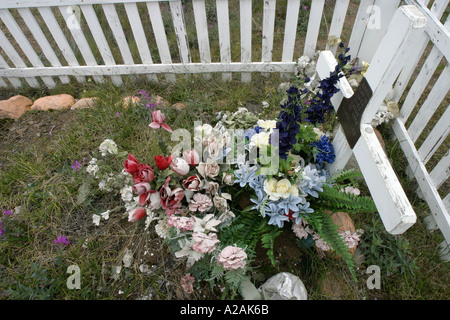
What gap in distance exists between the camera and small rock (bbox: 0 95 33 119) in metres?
2.83

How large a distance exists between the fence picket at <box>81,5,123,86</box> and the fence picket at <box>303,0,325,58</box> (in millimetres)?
2118

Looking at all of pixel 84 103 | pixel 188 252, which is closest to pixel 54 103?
pixel 84 103

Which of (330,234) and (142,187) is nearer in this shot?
(142,187)

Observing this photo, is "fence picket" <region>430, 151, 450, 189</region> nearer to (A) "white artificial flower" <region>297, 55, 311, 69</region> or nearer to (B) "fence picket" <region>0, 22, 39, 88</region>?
(A) "white artificial flower" <region>297, 55, 311, 69</region>

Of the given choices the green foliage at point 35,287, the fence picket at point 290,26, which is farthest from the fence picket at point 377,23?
the green foliage at point 35,287

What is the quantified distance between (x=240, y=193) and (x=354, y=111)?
795 millimetres

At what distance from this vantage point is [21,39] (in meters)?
2.95

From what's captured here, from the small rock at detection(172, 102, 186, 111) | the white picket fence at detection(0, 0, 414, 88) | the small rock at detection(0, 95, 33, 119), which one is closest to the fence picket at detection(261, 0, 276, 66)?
the white picket fence at detection(0, 0, 414, 88)

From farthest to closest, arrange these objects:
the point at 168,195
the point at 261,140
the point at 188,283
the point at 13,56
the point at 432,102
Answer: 1. the point at 13,56
2. the point at 432,102
3. the point at 188,283
4. the point at 261,140
5. the point at 168,195

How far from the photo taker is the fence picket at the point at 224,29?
2617 millimetres

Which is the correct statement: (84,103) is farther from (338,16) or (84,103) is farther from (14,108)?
(338,16)

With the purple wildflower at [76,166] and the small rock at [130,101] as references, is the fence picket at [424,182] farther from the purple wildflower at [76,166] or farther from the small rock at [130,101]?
the purple wildflower at [76,166]
